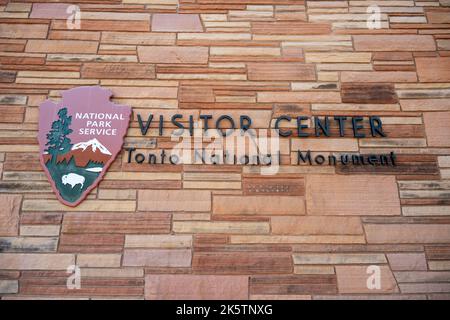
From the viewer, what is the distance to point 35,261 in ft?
7.80

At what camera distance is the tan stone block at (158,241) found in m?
2.42

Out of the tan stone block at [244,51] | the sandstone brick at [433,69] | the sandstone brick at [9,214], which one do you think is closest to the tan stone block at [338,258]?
the sandstone brick at [433,69]

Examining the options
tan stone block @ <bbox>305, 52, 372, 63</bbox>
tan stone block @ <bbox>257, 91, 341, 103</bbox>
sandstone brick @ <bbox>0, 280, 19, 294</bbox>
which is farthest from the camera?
tan stone block @ <bbox>305, 52, 372, 63</bbox>

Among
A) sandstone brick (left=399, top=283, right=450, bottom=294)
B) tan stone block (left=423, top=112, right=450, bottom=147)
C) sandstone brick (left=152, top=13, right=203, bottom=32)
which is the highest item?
sandstone brick (left=152, top=13, right=203, bottom=32)

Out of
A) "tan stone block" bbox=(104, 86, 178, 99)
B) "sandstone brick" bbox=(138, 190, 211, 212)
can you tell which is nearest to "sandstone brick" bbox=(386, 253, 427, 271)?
"sandstone brick" bbox=(138, 190, 211, 212)

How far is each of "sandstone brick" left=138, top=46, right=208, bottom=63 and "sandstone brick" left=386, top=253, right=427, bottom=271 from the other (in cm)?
191

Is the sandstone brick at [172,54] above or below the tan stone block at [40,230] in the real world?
above

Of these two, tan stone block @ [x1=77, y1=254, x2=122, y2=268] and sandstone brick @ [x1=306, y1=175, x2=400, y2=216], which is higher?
sandstone brick @ [x1=306, y1=175, x2=400, y2=216]

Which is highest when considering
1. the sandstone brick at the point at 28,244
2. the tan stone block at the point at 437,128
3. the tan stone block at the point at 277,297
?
the tan stone block at the point at 437,128

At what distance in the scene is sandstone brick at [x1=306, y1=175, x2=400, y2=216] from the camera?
2516 millimetres

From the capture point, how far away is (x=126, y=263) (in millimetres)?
2383

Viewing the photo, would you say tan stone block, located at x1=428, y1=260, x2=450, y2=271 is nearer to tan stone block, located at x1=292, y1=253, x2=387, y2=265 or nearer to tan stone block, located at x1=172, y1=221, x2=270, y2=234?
tan stone block, located at x1=292, y1=253, x2=387, y2=265

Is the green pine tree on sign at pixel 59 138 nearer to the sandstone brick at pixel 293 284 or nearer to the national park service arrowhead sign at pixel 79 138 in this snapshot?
the national park service arrowhead sign at pixel 79 138

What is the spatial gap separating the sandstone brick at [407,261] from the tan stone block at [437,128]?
805mm
